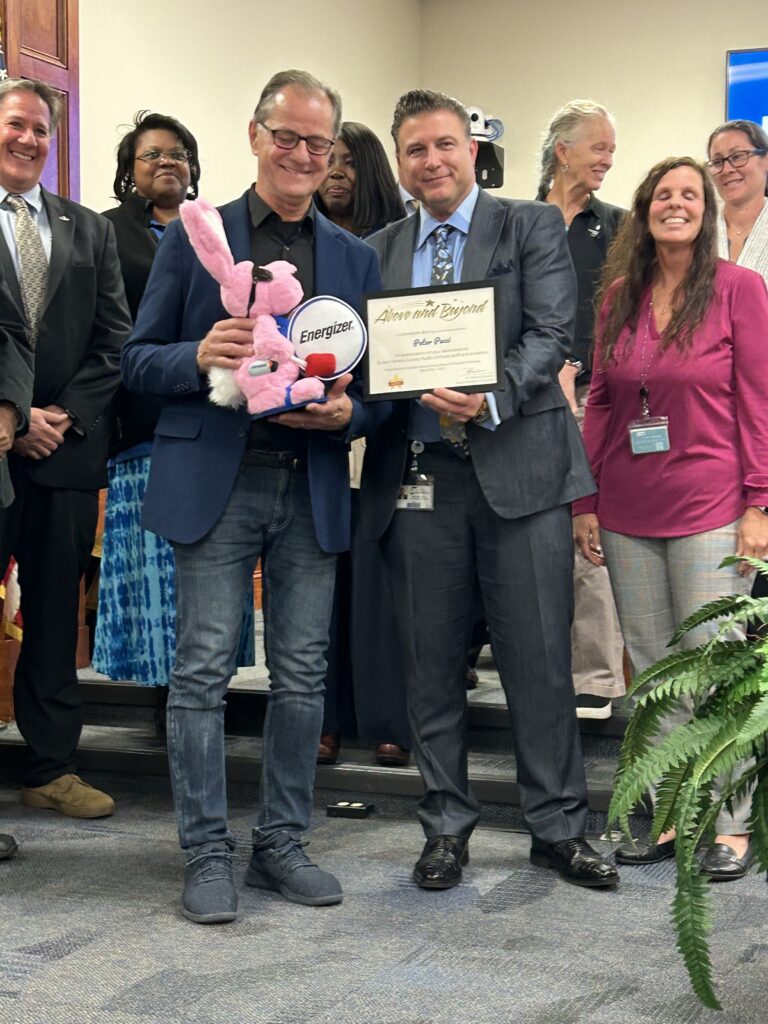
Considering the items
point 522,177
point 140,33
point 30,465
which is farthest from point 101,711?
point 522,177

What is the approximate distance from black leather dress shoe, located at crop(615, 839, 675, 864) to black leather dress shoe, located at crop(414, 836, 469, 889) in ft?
1.08

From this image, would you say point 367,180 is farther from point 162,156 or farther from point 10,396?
point 10,396

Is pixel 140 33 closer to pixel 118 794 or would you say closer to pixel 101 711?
pixel 101 711

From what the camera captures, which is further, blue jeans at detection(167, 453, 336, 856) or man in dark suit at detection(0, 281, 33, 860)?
man in dark suit at detection(0, 281, 33, 860)

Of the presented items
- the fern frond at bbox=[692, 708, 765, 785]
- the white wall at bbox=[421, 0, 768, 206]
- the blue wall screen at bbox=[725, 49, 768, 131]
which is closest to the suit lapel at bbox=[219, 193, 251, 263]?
the fern frond at bbox=[692, 708, 765, 785]

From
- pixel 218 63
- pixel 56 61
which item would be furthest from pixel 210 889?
pixel 218 63

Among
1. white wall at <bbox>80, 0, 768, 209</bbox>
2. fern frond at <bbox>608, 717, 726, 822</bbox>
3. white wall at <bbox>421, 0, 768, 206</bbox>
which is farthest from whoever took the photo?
white wall at <bbox>421, 0, 768, 206</bbox>

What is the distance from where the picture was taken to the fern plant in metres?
1.61

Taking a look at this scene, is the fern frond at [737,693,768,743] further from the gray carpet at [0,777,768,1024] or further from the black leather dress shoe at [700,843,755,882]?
the black leather dress shoe at [700,843,755,882]

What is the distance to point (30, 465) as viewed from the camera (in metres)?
3.04

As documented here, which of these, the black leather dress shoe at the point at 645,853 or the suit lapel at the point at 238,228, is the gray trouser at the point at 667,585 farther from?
the suit lapel at the point at 238,228

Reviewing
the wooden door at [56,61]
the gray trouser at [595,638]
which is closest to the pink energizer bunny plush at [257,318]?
the gray trouser at [595,638]

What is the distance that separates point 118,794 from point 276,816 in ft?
3.00

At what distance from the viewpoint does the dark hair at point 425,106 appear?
256 cm
